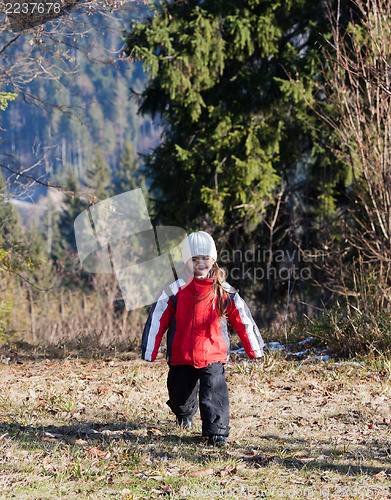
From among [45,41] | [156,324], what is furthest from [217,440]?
[45,41]

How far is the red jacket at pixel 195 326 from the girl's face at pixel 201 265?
8 cm

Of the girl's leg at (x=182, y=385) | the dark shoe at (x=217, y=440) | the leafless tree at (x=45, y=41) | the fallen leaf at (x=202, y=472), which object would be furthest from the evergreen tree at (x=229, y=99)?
the fallen leaf at (x=202, y=472)

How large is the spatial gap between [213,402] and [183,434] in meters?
0.52

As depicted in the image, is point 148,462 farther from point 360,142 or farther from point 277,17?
point 277,17

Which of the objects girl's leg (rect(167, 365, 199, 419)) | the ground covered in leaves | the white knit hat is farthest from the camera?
girl's leg (rect(167, 365, 199, 419))

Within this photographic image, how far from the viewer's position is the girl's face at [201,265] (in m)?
4.35

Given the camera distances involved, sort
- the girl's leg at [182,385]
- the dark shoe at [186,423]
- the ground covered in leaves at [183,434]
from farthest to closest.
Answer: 1. the dark shoe at [186,423]
2. the girl's leg at [182,385]
3. the ground covered in leaves at [183,434]

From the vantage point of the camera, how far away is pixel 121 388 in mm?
5832

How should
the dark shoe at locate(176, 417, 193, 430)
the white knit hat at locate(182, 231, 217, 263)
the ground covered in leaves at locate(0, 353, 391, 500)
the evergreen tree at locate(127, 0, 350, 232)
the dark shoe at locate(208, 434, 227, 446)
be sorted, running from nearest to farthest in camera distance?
the ground covered in leaves at locate(0, 353, 391, 500) → the dark shoe at locate(208, 434, 227, 446) → the white knit hat at locate(182, 231, 217, 263) → the dark shoe at locate(176, 417, 193, 430) → the evergreen tree at locate(127, 0, 350, 232)

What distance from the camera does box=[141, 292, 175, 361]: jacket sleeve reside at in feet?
14.2

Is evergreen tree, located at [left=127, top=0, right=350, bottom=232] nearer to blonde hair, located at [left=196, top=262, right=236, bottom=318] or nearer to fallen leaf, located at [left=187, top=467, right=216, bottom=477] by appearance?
blonde hair, located at [left=196, top=262, right=236, bottom=318]

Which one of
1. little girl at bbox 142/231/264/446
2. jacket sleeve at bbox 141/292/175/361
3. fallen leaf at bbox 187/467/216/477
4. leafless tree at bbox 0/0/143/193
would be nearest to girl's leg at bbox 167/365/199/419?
little girl at bbox 142/231/264/446

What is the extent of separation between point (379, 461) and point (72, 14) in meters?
5.83

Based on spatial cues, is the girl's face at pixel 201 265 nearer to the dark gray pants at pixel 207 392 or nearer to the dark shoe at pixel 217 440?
the dark gray pants at pixel 207 392
